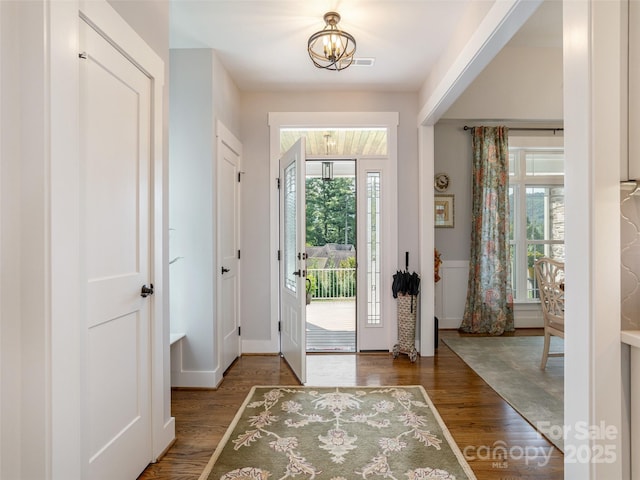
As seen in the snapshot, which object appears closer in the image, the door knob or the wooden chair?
the door knob

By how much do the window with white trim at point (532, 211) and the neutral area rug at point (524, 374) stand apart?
0.91 metres

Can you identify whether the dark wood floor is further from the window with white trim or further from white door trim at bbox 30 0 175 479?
the window with white trim

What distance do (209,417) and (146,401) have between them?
2.25 feet

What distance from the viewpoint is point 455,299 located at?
4.89 m

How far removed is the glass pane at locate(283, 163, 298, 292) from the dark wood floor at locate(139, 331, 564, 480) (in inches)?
33.9

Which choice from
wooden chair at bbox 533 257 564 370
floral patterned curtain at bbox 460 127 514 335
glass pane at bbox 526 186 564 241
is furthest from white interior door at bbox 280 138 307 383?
glass pane at bbox 526 186 564 241

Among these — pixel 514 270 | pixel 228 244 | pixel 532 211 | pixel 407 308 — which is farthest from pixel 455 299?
pixel 228 244

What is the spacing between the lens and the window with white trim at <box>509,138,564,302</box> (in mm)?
4895

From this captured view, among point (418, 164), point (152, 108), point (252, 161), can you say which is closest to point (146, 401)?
point (152, 108)

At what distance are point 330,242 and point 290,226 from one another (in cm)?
427

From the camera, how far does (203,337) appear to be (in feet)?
9.91

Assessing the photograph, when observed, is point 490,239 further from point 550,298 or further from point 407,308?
point 407,308

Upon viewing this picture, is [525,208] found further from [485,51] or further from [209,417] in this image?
[209,417]

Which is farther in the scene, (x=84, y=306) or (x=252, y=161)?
(x=252, y=161)
